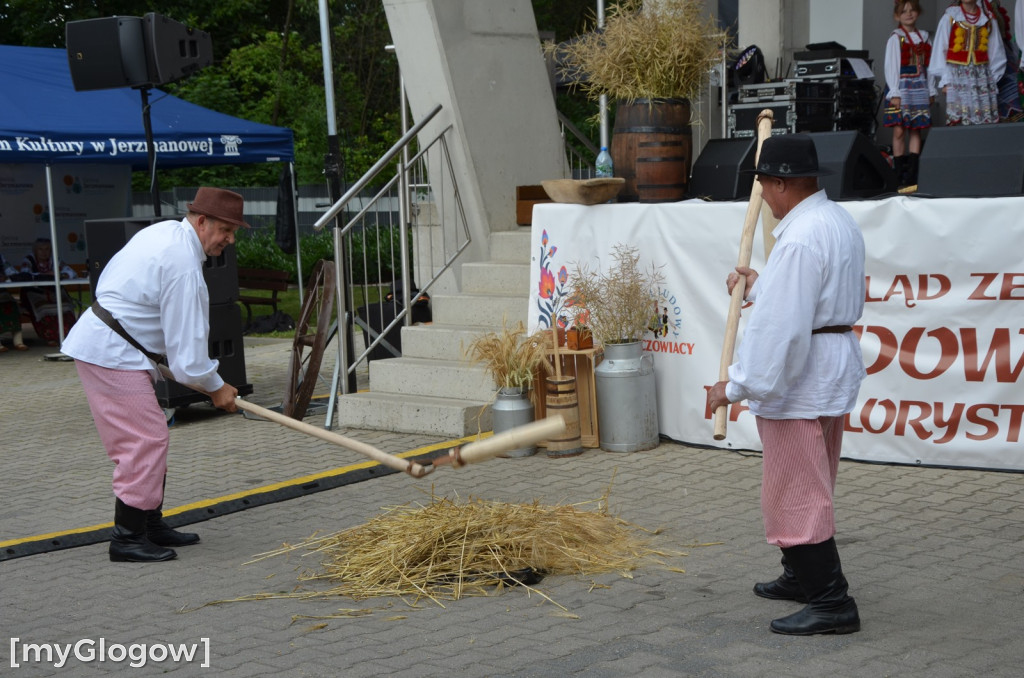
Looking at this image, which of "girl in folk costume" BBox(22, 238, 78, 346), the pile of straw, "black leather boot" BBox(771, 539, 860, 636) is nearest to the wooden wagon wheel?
the pile of straw

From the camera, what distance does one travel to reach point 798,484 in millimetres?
4312

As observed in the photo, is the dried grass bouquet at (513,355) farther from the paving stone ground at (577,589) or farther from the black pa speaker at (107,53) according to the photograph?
the black pa speaker at (107,53)

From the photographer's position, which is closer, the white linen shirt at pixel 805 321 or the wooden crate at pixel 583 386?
the white linen shirt at pixel 805 321

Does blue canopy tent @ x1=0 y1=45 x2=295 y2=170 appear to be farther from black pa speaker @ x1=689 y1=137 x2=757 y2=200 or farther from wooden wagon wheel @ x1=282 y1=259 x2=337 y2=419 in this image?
black pa speaker @ x1=689 y1=137 x2=757 y2=200

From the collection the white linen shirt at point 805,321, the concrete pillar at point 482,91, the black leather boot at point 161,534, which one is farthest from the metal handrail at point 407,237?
the white linen shirt at point 805,321

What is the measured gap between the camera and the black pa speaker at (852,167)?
714cm

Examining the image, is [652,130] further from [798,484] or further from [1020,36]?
[1020,36]

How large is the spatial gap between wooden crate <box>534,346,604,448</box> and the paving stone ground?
0.20m

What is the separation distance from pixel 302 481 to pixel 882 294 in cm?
372

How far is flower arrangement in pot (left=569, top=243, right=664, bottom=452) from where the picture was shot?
7.44 meters

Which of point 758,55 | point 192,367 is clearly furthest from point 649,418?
point 758,55

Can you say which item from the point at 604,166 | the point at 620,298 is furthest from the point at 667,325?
the point at 604,166

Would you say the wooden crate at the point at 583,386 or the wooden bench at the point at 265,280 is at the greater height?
the wooden bench at the point at 265,280

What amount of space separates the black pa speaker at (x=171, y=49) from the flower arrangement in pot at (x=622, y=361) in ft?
13.8
